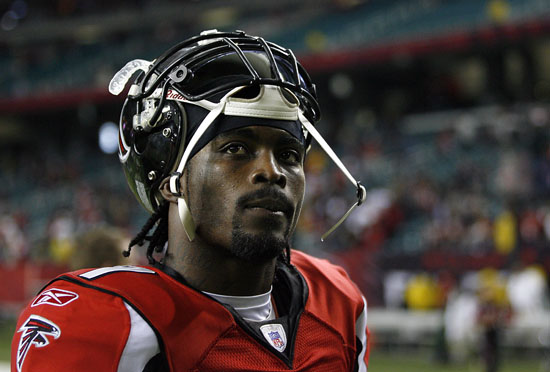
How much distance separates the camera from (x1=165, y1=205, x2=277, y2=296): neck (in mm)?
1622

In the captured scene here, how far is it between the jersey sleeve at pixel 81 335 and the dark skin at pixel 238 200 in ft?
0.73

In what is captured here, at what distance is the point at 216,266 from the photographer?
5.33ft

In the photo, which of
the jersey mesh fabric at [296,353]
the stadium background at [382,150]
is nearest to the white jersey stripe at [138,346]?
the jersey mesh fabric at [296,353]

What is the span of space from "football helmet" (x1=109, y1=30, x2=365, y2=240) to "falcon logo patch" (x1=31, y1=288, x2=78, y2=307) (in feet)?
0.89

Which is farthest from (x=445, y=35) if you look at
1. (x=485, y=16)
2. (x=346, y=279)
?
(x=346, y=279)

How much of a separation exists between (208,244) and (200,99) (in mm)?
311

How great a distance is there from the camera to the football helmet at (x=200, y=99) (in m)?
1.57

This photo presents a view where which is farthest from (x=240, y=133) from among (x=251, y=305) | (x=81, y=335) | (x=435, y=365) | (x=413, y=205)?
(x=413, y=205)

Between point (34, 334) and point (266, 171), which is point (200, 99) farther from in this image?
point (34, 334)

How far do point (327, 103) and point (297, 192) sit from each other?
52.6 feet

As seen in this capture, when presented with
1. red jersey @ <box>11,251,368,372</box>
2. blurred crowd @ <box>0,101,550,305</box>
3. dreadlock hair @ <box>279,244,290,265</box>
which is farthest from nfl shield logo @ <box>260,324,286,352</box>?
blurred crowd @ <box>0,101,550,305</box>

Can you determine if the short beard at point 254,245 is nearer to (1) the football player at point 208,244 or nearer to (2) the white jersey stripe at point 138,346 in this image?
(1) the football player at point 208,244

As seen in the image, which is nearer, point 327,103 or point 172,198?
point 172,198

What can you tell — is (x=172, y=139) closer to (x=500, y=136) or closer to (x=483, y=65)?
(x=500, y=136)
